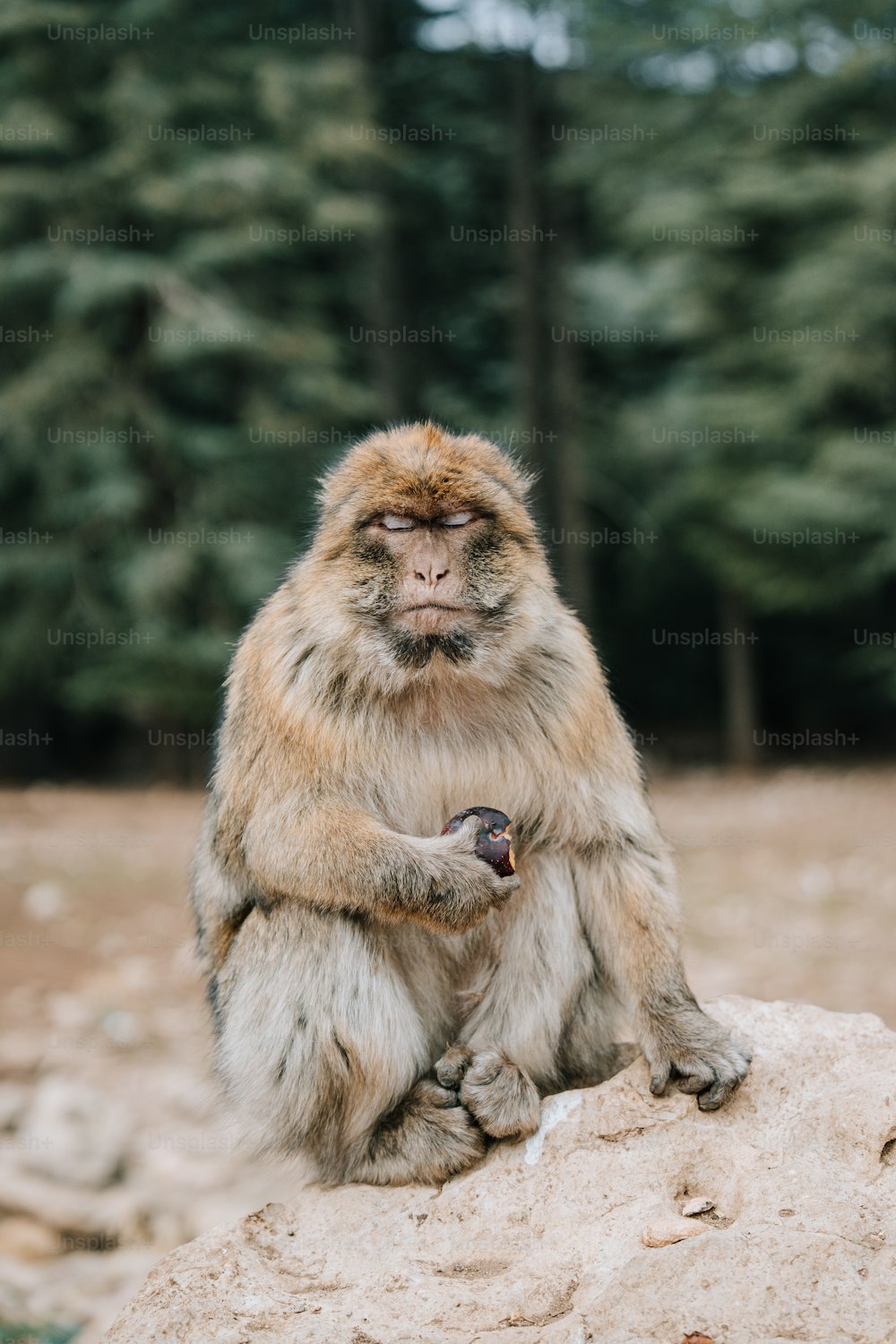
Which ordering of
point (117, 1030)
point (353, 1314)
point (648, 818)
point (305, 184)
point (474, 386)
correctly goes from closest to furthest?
point (353, 1314) < point (648, 818) < point (117, 1030) < point (305, 184) < point (474, 386)

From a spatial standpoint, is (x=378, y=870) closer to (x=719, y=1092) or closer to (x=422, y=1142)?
(x=422, y=1142)

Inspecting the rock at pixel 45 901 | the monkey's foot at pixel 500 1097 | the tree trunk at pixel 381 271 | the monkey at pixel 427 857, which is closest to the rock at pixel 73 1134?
the rock at pixel 45 901

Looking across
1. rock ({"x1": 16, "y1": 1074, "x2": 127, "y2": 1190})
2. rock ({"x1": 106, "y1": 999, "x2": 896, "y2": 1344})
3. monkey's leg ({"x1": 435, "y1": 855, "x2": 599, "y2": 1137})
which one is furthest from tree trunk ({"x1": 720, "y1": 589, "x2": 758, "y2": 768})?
monkey's leg ({"x1": 435, "y1": 855, "x2": 599, "y2": 1137})

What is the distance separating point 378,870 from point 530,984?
561 mm

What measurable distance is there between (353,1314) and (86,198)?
43.2ft

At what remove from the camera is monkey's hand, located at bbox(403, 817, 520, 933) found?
3158 mm

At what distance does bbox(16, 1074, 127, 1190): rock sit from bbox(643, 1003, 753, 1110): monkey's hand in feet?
10.8

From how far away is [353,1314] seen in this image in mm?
2791

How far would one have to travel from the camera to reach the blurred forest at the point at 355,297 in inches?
517

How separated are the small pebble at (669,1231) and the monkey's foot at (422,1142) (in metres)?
0.57

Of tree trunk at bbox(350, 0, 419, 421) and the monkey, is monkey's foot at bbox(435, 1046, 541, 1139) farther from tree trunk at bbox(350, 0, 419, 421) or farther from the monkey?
tree trunk at bbox(350, 0, 419, 421)

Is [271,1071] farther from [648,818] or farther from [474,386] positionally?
[474,386]

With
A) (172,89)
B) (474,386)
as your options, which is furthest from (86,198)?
(474,386)

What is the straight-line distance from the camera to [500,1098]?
329 centimetres
